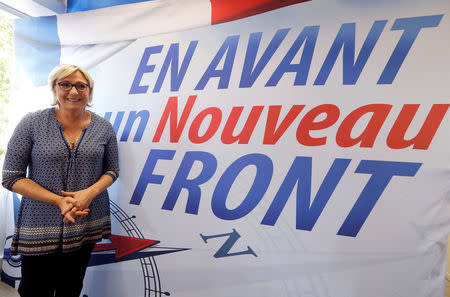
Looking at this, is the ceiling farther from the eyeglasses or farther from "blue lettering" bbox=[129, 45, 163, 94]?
the eyeglasses

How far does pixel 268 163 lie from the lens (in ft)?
5.00

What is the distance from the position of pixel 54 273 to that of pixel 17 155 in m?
0.60

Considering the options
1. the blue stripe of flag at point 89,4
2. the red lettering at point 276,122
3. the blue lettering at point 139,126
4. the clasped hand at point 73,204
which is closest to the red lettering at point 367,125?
the red lettering at point 276,122

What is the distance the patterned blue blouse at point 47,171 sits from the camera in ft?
4.32

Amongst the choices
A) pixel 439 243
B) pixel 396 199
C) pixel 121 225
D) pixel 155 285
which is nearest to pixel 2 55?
pixel 121 225

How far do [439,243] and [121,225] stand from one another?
1696 millimetres

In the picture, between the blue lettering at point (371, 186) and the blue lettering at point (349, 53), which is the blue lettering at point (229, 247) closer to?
the blue lettering at point (371, 186)

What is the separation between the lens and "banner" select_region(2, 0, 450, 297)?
1306mm

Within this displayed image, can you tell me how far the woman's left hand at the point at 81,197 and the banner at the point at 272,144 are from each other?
45 cm

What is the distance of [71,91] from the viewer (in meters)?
1.38

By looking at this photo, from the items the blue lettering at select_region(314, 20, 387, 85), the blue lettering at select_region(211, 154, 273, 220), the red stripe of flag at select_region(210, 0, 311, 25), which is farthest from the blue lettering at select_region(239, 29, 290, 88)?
the blue lettering at select_region(211, 154, 273, 220)

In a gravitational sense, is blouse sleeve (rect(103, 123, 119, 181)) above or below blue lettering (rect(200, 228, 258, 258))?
above

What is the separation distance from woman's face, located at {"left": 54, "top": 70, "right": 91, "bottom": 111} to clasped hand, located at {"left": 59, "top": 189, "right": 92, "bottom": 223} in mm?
418

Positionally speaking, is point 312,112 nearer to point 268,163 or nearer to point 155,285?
point 268,163
